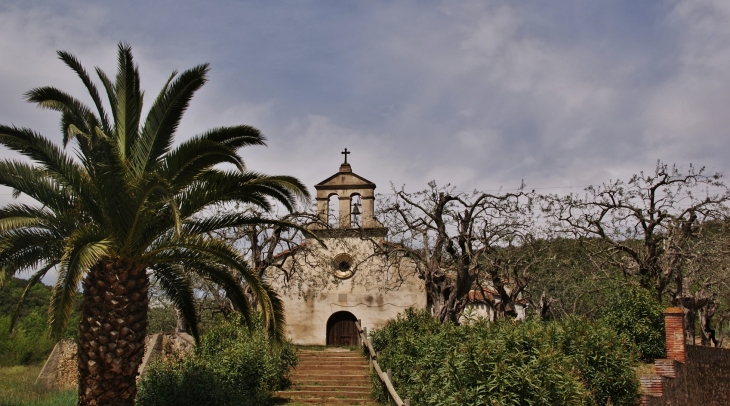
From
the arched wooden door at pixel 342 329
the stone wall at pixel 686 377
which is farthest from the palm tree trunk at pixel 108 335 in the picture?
the arched wooden door at pixel 342 329

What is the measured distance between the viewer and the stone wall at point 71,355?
18766mm

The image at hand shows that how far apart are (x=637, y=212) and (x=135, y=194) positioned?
14.7 metres

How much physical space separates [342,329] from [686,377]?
50.2 feet

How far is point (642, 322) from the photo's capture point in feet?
55.0

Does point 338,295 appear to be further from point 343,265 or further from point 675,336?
point 675,336

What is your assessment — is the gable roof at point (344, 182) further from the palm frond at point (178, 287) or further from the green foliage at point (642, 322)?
the palm frond at point (178, 287)

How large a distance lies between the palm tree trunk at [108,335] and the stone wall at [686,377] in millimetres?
11082

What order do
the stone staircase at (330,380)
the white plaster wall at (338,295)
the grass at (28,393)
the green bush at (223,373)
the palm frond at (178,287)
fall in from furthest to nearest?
the white plaster wall at (338,295) < the stone staircase at (330,380) < the grass at (28,393) < the green bush at (223,373) < the palm frond at (178,287)

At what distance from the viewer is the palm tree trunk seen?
982 centimetres

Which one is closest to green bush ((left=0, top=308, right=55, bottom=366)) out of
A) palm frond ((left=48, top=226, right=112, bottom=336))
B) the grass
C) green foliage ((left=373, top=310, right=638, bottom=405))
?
the grass

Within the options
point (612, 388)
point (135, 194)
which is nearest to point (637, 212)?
point (612, 388)

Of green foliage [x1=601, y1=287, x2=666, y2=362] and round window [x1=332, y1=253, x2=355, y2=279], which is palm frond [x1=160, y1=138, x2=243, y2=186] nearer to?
green foliage [x1=601, y1=287, x2=666, y2=362]

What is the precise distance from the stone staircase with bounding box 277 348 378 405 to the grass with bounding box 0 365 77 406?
212 inches

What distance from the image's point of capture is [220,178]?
1048cm
